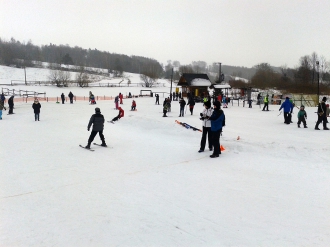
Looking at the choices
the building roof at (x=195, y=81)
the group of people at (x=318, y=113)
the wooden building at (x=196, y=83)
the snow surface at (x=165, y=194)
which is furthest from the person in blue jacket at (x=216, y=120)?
the building roof at (x=195, y=81)

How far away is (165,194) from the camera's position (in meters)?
5.57

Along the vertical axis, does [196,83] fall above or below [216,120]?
above

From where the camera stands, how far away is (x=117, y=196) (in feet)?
17.8

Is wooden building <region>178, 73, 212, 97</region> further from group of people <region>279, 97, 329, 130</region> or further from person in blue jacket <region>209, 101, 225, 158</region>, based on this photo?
person in blue jacket <region>209, 101, 225, 158</region>

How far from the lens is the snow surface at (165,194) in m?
4.04

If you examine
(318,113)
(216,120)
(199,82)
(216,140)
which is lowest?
(216,140)

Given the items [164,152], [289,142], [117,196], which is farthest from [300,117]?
[117,196]

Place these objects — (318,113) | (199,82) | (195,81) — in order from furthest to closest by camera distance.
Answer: (195,81), (199,82), (318,113)

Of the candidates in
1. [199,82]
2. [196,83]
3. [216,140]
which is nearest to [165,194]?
[216,140]

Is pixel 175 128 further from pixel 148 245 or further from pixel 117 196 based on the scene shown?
pixel 148 245

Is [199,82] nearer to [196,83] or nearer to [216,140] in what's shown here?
[196,83]

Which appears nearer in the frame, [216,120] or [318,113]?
[216,120]

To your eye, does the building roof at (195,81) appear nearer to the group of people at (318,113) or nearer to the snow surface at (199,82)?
the snow surface at (199,82)

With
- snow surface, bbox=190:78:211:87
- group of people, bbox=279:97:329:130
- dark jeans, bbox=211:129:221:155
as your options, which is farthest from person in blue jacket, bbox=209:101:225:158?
snow surface, bbox=190:78:211:87
